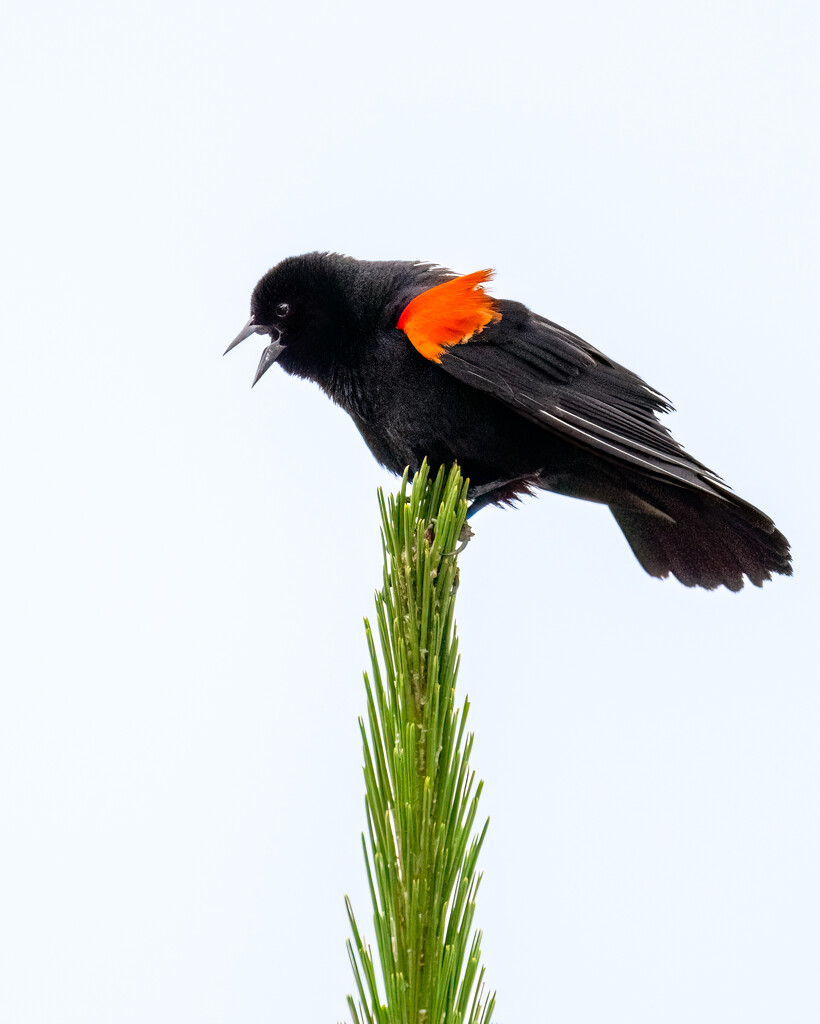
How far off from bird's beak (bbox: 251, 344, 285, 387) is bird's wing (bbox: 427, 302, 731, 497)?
702mm

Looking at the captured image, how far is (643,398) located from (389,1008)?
1.89 meters

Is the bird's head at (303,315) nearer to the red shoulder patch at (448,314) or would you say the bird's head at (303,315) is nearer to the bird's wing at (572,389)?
the red shoulder patch at (448,314)

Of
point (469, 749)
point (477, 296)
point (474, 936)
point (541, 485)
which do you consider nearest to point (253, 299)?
point (477, 296)

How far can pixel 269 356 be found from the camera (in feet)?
10.2

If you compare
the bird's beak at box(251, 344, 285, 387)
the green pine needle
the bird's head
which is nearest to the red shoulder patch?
the bird's head

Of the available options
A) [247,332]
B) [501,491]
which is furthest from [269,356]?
[501,491]

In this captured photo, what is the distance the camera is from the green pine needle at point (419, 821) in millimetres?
1290

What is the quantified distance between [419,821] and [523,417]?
147 cm

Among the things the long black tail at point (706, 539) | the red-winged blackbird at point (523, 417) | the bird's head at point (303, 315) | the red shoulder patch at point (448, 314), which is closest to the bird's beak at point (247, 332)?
the bird's head at point (303, 315)

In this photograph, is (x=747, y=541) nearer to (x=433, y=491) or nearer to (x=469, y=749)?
(x=433, y=491)

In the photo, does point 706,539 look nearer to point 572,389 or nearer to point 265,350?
point 572,389

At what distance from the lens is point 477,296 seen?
272cm

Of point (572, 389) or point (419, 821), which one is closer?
point (419, 821)

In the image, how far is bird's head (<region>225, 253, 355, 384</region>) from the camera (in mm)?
2965
